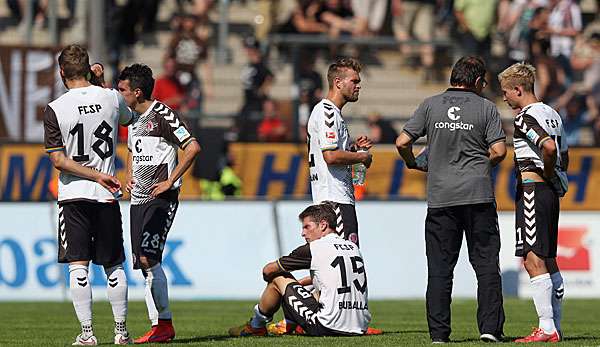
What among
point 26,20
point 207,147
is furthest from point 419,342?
point 26,20

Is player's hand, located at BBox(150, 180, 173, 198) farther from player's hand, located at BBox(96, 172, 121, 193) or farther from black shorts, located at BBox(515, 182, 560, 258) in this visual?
black shorts, located at BBox(515, 182, 560, 258)

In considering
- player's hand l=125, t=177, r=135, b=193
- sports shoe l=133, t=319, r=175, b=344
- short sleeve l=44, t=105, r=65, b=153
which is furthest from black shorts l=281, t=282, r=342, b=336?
short sleeve l=44, t=105, r=65, b=153

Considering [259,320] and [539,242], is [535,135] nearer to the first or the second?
[539,242]

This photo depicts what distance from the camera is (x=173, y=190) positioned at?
11102mm

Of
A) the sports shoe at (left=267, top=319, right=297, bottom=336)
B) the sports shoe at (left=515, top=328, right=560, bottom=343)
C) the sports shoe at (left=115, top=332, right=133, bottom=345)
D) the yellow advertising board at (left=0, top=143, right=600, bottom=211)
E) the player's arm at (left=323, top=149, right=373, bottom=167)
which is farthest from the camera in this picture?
the yellow advertising board at (left=0, top=143, right=600, bottom=211)

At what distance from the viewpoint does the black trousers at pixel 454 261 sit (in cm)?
1068

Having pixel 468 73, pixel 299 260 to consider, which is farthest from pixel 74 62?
pixel 468 73

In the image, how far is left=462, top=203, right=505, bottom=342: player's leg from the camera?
1070 cm

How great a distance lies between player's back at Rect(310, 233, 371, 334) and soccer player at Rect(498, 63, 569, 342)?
1.39 meters

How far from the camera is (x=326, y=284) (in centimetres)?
1138

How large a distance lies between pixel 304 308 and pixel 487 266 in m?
1.69

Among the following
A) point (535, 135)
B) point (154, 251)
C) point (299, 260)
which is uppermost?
point (535, 135)

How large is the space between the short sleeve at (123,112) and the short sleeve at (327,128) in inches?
70.5

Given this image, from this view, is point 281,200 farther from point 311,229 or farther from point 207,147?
point 311,229
